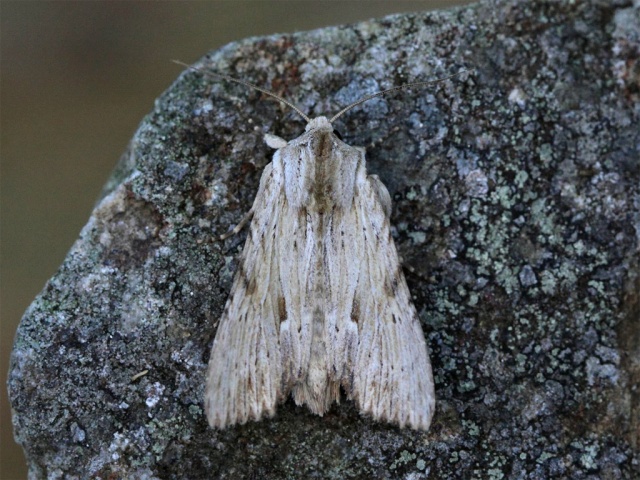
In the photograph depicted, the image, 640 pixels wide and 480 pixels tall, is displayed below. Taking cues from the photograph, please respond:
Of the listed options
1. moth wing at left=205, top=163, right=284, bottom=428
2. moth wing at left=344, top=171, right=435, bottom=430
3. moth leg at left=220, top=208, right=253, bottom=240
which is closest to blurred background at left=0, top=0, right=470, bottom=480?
moth leg at left=220, top=208, right=253, bottom=240

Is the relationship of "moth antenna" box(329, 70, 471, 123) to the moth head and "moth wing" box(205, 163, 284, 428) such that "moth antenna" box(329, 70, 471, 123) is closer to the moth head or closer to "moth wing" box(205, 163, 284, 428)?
the moth head

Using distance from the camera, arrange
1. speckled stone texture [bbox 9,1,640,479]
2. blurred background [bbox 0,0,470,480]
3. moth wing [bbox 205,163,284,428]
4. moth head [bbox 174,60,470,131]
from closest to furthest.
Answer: moth wing [bbox 205,163,284,428], speckled stone texture [bbox 9,1,640,479], moth head [bbox 174,60,470,131], blurred background [bbox 0,0,470,480]

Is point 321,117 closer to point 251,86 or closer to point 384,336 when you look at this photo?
point 251,86

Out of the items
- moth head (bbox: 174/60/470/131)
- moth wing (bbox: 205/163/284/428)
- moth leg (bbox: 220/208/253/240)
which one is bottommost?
moth wing (bbox: 205/163/284/428)

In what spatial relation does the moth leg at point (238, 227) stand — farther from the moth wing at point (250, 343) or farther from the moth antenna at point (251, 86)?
the moth antenna at point (251, 86)

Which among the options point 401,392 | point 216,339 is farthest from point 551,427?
point 216,339

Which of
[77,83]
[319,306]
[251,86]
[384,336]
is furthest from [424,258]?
[77,83]
